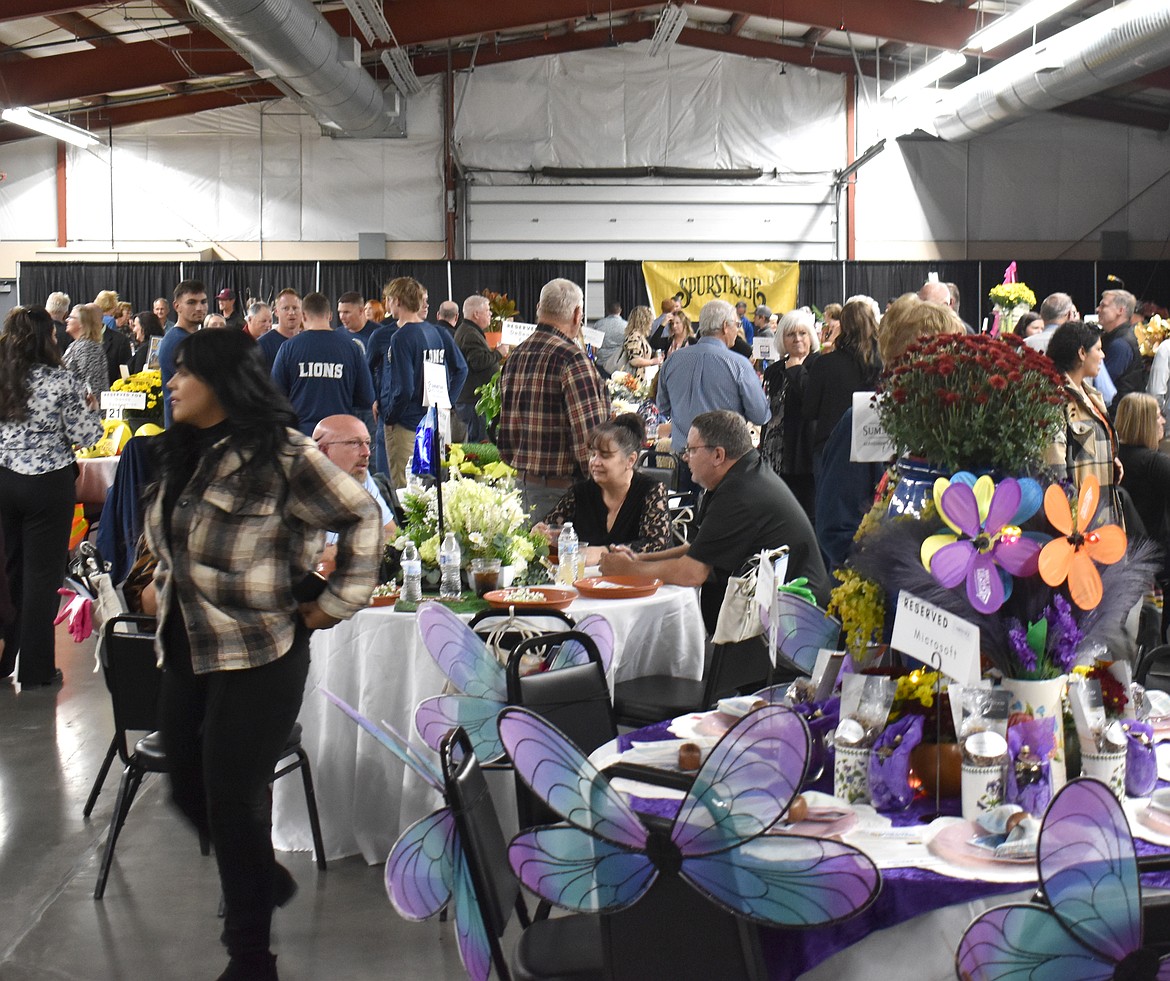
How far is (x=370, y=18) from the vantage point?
11.3m

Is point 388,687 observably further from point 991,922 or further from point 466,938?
point 991,922

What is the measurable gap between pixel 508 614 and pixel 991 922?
1939 mm

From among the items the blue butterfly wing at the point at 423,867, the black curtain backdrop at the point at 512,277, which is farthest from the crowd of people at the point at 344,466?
the black curtain backdrop at the point at 512,277

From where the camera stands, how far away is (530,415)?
16.9ft

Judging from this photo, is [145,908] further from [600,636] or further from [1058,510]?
[1058,510]

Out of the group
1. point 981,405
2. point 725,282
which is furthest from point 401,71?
point 981,405

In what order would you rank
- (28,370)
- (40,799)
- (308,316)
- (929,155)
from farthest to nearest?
(929,155) < (308,316) < (28,370) < (40,799)

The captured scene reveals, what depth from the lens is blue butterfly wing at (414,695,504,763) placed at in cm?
240

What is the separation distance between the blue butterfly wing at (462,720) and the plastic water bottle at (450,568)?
3.44 feet

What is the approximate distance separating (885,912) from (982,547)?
532 millimetres

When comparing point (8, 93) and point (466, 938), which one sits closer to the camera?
point (466, 938)

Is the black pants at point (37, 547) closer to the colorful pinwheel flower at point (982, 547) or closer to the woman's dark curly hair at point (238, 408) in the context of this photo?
the woman's dark curly hair at point (238, 408)

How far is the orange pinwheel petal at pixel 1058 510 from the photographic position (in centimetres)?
191

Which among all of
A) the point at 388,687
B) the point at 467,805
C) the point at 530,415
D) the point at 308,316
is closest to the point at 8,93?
the point at 308,316
